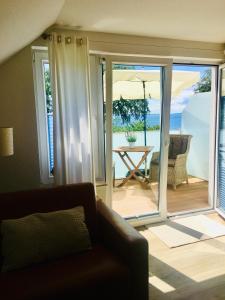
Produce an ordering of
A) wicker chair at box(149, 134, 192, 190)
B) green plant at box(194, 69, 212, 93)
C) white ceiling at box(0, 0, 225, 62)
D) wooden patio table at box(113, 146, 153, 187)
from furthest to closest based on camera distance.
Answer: wicker chair at box(149, 134, 192, 190), green plant at box(194, 69, 212, 93), wooden patio table at box(113, 146, 153, 187), white ceiling at box(0, 0, 225, 62)

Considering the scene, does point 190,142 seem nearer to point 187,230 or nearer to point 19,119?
point 187,230

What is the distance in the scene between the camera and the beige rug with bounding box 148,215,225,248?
292 cm

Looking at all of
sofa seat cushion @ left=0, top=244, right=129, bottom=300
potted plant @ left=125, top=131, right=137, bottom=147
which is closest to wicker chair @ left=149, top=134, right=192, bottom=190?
potted plant @ left=125, top=131, right=137, bottom=147

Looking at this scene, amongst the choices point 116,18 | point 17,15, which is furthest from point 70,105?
point 17,15

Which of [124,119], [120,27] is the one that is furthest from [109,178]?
[120,27]

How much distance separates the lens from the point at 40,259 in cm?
174

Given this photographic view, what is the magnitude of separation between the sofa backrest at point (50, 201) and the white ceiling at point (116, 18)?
1.13 metres

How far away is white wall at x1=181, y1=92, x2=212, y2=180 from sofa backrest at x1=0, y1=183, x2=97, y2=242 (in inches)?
128

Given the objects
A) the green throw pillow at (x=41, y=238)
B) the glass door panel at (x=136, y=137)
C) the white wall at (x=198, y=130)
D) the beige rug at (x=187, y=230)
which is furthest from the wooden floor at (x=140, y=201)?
the green throw pillow at (x=41, y=238)

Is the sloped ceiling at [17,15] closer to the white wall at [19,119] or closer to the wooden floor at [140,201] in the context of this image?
the white wall at [19,119]

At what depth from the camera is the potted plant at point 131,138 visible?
10.7 ft

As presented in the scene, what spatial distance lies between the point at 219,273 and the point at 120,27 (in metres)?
2.51

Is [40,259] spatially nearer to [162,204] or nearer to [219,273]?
[219,273]

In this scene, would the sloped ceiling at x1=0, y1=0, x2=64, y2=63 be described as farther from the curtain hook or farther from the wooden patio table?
the wooden patio table
